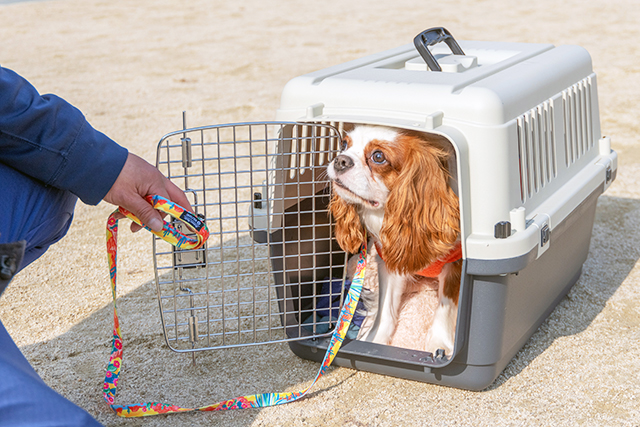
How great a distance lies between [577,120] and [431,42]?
48 centimetres

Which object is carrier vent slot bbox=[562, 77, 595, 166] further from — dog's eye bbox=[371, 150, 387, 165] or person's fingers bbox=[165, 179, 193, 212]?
person's fingers bbox=[165, 179, 193, 212]

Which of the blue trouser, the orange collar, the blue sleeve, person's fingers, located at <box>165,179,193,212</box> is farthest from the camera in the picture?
the orange collar

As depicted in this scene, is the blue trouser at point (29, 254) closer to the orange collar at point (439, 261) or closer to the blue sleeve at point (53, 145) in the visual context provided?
the blue sleeve at point (53, 145)

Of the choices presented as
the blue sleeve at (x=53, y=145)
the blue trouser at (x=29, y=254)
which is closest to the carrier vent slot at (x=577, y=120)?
the blue sleeve at (x=53, y=145)

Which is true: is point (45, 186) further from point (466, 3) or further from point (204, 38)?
point (466, 3)

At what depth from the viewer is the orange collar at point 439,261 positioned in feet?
5.69

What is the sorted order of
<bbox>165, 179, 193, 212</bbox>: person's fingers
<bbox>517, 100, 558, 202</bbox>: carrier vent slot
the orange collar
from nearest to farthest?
<bbox>165, 179, 193, 212</bbox>: person's fingers
<bbox>517, 100, 558, 202</bbox>: carrier vent slot
the orange collar

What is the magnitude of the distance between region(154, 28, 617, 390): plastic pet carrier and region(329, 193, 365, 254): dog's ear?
0.04 m

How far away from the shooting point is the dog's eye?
5.50ft

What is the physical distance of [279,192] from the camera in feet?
6.04

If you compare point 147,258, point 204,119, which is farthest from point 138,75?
point 147,258

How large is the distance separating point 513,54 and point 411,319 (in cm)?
89

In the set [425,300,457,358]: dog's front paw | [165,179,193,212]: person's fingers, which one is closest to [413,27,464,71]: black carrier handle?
[425,300,457,358]: dog's front paw

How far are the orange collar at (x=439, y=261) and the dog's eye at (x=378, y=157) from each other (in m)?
0.28
